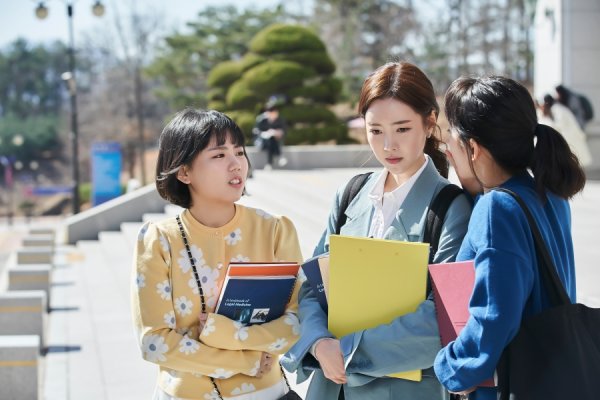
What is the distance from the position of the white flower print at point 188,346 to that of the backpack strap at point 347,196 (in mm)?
559

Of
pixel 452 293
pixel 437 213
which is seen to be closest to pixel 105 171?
pixel 437 213

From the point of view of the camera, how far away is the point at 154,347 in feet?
A: 7.45

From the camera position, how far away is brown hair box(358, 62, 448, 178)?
231 centimetres

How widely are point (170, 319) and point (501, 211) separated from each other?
0.99 meters

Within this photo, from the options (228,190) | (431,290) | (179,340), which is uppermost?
(228,190)

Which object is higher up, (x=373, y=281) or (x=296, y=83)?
(x=296, y=83)

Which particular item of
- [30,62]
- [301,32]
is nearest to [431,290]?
[301,32]

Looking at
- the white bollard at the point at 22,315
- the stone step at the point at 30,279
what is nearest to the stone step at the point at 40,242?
the stone step at the point at 30,279

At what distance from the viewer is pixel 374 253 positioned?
2.12 meters

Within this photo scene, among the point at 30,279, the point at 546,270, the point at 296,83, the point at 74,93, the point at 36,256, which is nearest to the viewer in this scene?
the point at 546,270

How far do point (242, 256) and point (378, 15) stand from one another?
34744mm

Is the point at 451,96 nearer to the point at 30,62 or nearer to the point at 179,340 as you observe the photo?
the point at 179,340

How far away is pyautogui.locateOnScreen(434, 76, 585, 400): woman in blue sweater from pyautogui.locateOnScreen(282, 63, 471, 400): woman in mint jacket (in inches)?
5.7

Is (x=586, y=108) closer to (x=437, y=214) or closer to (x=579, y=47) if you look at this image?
(x=579, y=47)
